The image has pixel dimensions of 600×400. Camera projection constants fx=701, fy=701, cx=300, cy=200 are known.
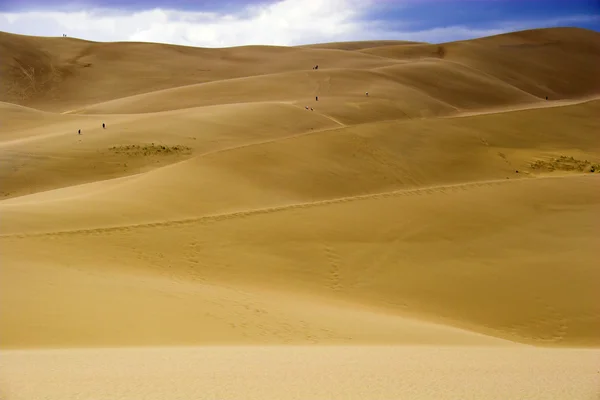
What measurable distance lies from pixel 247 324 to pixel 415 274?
4430 mm

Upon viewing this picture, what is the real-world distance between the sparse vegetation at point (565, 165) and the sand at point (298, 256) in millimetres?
100

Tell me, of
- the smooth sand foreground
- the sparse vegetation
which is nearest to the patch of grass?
the sparse vegetation

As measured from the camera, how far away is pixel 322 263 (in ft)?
46.7

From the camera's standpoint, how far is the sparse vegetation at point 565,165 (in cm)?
2427

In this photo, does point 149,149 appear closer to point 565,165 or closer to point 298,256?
point 298,256

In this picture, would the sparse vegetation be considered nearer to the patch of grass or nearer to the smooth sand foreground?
the patch of grass

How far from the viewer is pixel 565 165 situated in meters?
24.6

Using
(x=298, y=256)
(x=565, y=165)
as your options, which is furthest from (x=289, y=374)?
(x=565, y=165)

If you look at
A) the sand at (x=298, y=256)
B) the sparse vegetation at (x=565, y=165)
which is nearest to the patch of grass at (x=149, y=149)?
the sand at (x=298, y=256)

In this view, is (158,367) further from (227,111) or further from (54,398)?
(227,111)

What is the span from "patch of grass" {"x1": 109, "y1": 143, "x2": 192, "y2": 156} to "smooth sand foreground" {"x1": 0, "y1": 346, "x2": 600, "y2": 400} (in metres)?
15.6

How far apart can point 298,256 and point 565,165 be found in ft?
46.2

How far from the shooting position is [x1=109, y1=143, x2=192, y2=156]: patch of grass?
2397 cm

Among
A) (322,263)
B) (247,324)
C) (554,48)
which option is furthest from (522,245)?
(554,48)
